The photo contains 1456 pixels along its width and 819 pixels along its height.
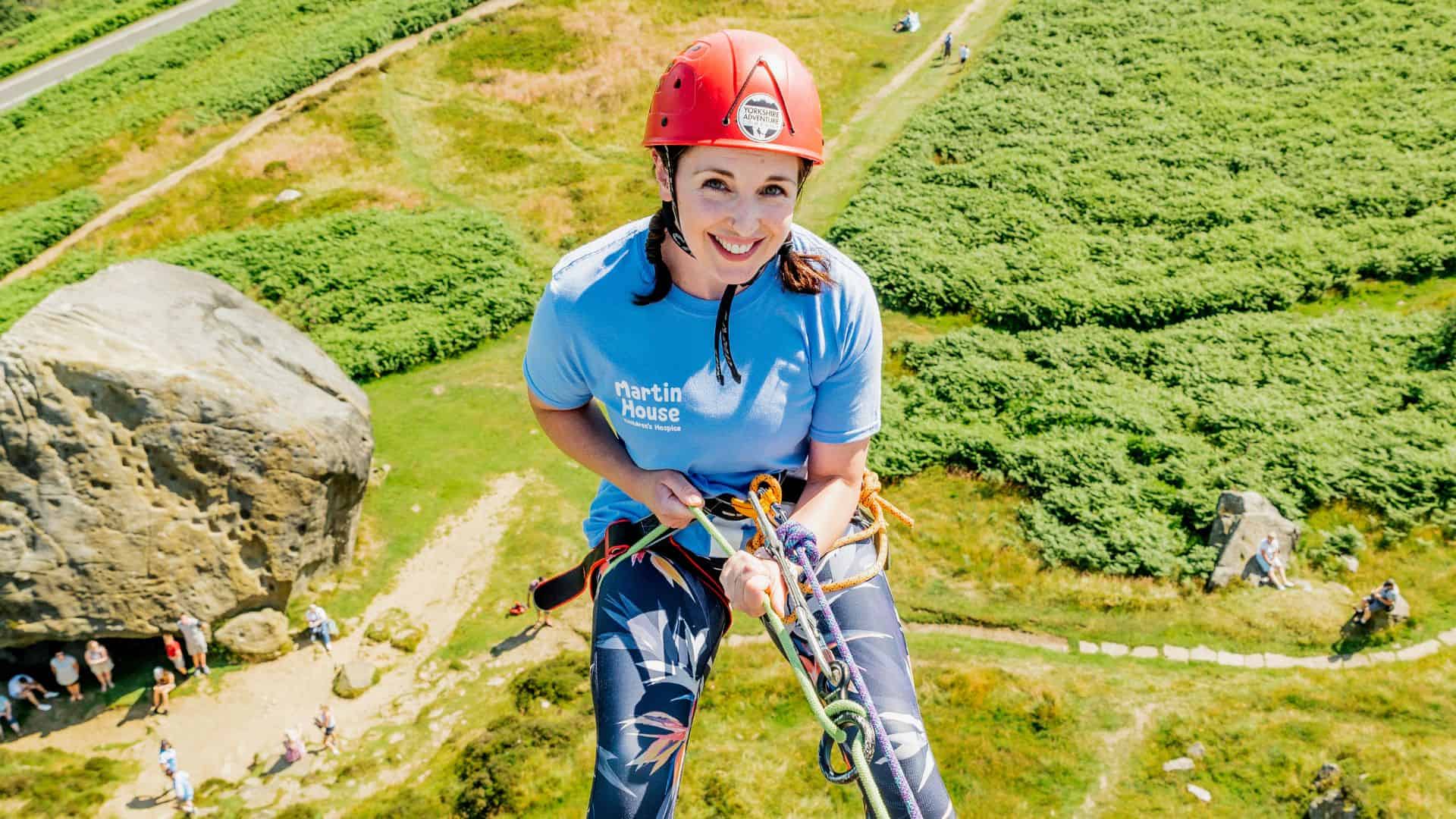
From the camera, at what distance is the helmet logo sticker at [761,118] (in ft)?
14.2

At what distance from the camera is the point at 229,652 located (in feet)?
56.4

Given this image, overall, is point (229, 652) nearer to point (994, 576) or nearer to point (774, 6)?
point (994, 576)

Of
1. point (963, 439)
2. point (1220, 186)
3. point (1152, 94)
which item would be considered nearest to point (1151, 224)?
point (1220, 186)

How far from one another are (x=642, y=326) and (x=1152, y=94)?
111ft

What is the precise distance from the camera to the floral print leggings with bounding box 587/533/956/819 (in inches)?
191

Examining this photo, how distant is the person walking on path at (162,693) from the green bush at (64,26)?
146 feet

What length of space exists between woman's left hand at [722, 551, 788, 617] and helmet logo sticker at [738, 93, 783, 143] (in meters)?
1.93

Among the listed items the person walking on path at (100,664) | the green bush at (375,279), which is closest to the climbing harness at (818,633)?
the person walking on path at (100,664)

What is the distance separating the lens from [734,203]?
443 centimetres

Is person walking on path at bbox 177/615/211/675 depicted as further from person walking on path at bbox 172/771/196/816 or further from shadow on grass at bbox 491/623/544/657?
shadow on grass at bbox 491/623/544/657

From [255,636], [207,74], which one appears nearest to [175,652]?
[255,636]

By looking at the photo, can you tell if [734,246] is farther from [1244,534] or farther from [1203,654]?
[1244,534]

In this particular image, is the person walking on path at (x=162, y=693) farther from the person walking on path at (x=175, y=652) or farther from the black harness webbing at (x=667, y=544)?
the black harness webbing at (x=667, y=544)

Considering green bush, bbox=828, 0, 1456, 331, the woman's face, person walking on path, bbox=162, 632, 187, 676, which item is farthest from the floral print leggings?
green bush, bbox=828, 0, 1456, 331
